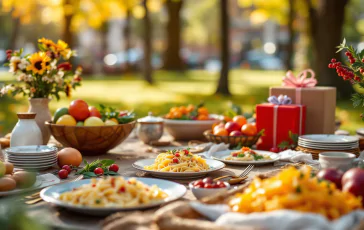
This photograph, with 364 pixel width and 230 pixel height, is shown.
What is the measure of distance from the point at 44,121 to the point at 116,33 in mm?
58325

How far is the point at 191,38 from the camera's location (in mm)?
58250

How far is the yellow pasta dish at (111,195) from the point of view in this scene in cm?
238

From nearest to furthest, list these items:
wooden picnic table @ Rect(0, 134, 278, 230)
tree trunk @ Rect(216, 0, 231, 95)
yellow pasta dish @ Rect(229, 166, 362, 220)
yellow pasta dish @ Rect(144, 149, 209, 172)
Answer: yellow pasta dish @ Rect(229, 166, 362, 220), wooden picnic table @ Rect(0, 134, 278, 230), yellow pasta dish @ Rect(144, 149, 209, 172), tree trunk @ Rect(216, 0, 231, 95)

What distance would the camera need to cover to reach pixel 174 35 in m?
25.5

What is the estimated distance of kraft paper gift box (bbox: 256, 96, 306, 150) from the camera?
4293 mm

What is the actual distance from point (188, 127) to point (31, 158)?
1901 millimetres

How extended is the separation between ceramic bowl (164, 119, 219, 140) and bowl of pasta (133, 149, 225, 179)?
1489 millimetres

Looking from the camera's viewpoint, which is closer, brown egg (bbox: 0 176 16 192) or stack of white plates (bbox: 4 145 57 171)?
brown egg (bbox: 0 176 16 192)

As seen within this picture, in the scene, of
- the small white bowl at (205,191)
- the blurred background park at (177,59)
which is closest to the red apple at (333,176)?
the small white bowl at (205,191)

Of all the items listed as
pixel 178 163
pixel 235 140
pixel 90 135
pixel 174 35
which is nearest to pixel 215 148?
pixel 235 140

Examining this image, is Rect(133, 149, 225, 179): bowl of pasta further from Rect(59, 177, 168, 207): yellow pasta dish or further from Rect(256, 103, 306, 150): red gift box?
Rect(256, 103, 306, 150): red gift box

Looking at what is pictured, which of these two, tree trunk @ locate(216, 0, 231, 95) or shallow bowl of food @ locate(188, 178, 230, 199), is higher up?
tree trunk @ locate(216, 0, 231, 95)

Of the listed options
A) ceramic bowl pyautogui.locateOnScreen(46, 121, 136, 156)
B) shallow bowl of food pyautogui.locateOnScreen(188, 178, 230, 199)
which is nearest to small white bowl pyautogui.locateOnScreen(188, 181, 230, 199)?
shallow bowl of food pyautogui.locateOnScreen(188, 178, 230, 199)

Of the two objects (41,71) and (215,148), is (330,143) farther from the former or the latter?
(41,71)
